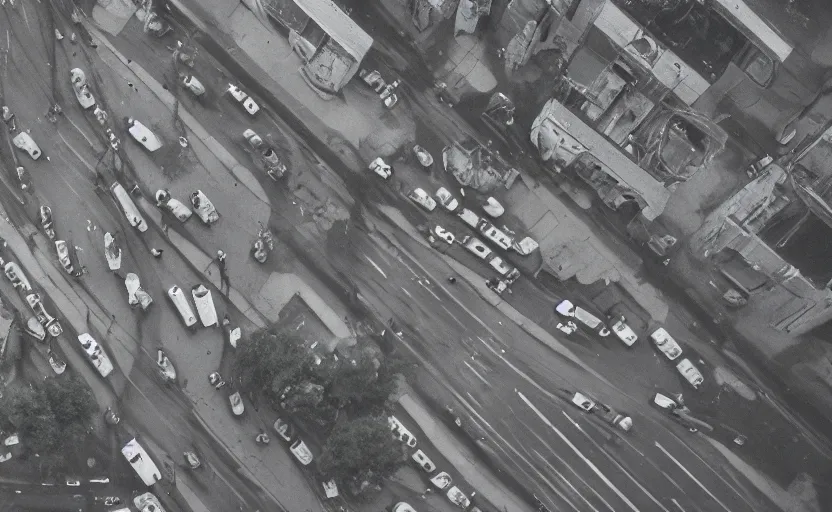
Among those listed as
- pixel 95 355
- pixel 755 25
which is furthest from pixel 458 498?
pixel 755 25

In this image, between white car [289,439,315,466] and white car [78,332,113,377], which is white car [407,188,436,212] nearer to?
white car [289,439,315,466]

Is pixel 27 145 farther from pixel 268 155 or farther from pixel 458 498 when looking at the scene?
pixel 458 498

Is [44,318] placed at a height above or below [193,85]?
below

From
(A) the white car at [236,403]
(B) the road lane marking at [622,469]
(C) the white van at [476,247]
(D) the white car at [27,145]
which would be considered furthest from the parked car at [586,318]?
(D) the white car at [27,145]

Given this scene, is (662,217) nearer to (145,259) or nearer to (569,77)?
(569,77)

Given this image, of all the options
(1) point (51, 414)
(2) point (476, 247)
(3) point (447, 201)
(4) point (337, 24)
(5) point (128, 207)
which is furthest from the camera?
(3) point (447, 201)

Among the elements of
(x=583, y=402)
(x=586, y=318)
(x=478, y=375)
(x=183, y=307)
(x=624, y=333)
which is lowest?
(x=583, y=402)
